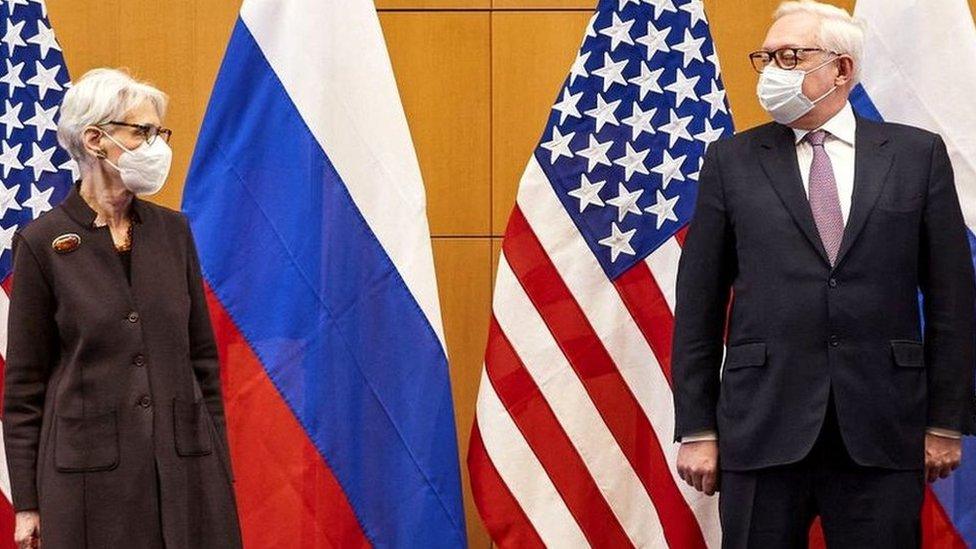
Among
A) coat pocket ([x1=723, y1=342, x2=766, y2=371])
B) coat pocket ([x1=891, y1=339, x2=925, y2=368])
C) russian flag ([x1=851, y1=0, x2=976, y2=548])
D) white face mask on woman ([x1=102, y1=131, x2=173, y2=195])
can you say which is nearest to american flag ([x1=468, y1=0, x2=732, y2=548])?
russian flag ([x1=851, y1=0, x2=976, y2=548])

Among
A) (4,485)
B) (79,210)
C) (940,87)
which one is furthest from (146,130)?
(940,87)

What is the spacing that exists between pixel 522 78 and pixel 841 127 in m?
1.32

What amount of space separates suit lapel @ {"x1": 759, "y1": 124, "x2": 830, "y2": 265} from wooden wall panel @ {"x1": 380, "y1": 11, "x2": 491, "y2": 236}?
1.25 metres

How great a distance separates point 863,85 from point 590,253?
2.63ft

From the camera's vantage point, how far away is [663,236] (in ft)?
12.3

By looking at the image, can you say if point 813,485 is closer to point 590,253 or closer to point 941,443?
point 941,443

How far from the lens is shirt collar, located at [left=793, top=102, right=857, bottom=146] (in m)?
3.11

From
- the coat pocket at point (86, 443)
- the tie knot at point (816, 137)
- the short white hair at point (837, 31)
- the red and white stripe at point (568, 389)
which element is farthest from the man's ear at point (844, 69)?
the coat pocket at point (86, 443)

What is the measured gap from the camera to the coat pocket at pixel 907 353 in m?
2.99

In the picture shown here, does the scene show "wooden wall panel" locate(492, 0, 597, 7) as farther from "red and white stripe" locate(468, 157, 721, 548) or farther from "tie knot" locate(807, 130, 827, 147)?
"tie knot" locate(807, 130, 827, 147)

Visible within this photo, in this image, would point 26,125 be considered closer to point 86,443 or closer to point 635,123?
point 86,443

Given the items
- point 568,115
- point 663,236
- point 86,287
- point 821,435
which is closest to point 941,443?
point 821,435

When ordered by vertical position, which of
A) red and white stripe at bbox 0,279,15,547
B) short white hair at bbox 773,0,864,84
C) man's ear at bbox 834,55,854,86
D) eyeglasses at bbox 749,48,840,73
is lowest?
Result: red and white stripe at bbox 0,279,15,547

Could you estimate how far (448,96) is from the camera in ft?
14.0
